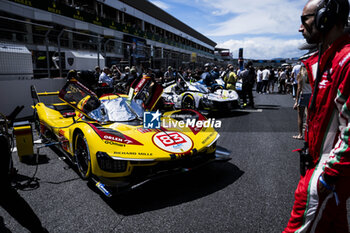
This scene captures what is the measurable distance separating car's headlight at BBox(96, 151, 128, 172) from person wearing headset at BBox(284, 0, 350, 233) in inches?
66.4

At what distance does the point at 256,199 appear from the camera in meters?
2.66

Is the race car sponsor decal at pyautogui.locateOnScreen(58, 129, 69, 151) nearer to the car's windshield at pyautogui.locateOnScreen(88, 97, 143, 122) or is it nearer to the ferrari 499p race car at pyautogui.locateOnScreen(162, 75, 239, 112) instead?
the car's windshield at pyautogui.locateOnScreen(88, 97, 143, 122)

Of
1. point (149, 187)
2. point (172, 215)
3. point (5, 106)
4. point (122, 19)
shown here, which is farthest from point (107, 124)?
point (122, 19)

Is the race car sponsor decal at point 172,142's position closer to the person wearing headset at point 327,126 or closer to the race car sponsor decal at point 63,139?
the race car sponsor decal at point 63,139

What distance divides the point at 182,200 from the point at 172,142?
676mm

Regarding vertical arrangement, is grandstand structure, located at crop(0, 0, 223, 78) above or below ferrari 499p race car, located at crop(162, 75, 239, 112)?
above

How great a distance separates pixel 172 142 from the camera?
2955 millimetres

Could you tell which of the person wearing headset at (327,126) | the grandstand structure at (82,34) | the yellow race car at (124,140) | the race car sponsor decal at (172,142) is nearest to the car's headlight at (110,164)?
the yellow race car at (124,140)

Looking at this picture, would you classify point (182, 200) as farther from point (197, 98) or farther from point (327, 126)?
point (197, 98)

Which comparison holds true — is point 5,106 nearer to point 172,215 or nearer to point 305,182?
point 172,215

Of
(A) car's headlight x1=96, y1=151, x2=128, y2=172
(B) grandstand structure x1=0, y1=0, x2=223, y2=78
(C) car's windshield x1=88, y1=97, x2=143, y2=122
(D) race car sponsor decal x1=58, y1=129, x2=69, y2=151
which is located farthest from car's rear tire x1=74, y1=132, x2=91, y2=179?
(B) grandstand structure x1=0, y1=0, x2=223, y2=78

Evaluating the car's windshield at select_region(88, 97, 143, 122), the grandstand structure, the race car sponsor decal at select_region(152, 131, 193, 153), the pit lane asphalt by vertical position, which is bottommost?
the pit lane asphalt

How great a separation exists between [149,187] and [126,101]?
5.18ft

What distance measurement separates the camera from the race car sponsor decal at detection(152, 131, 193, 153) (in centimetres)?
281
